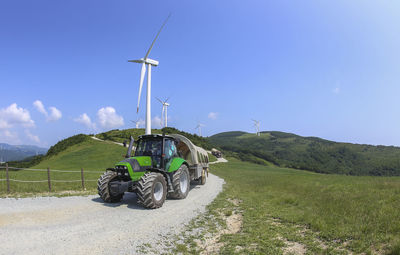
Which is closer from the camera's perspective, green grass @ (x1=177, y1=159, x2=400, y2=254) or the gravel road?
green grass @ (x1=177, y1=159, x2=400, y2=254)

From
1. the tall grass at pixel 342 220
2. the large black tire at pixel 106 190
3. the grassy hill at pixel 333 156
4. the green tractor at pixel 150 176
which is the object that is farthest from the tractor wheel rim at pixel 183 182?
the grassy hill at pixel 333 156

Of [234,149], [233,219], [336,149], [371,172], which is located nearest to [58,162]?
[233,219]

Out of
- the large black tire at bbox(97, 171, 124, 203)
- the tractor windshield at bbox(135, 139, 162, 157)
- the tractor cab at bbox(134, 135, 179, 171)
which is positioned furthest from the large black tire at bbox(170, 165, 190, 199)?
the large black tire at bbox(97, 171, 124, 203)

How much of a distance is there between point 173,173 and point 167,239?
524 centimetres

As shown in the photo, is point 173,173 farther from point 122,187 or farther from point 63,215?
point 63,215

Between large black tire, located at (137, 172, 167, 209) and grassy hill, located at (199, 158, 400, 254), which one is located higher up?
large black tire, located at (137, 172, 167, 209)

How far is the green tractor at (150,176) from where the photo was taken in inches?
361

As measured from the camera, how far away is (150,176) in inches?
368

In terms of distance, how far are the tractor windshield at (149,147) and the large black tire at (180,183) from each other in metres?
1.35

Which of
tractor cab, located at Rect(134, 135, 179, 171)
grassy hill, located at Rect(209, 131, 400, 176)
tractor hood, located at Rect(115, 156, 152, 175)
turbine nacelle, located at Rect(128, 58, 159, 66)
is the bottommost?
grassy hill, located at Rect(209, 131, 400, 176)

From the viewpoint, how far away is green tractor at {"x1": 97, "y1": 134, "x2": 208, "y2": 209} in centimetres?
917

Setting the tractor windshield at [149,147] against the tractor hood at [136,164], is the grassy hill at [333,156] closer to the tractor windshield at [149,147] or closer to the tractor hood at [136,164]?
the tractor windshield at [149,147]

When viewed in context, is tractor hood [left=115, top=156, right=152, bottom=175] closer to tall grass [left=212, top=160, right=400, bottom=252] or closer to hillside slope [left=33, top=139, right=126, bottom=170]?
tall grass [left=212, top=160, right=400, bottom=252]

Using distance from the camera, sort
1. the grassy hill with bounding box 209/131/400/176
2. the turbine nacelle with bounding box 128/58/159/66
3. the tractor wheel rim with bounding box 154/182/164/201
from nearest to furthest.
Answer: the tractor wheel rim with bounding box 154/182/164/201, the turbine nacelle with bounding box 128/58/159/66, the grassy hill with bounding box 209/131/400/176
